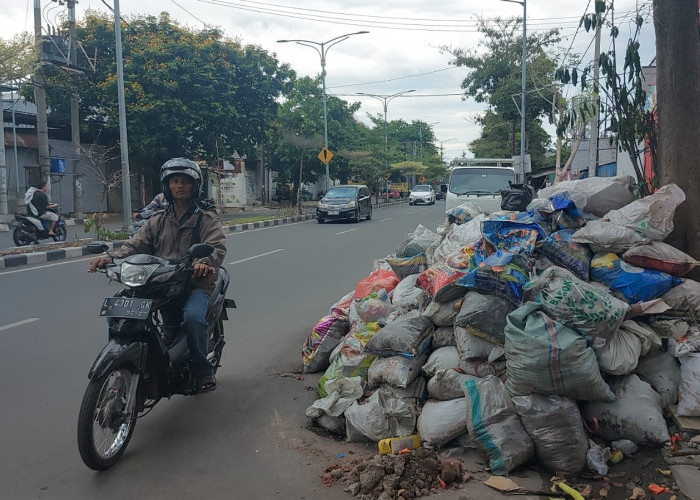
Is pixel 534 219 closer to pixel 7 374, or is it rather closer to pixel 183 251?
pixel 183 251

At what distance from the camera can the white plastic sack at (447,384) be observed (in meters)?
3.70

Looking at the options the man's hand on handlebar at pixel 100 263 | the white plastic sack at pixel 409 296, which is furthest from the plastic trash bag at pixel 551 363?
the man's hand on handlebar at pixel 100 263

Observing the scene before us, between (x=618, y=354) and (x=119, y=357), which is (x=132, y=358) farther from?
(x=618, y=354)

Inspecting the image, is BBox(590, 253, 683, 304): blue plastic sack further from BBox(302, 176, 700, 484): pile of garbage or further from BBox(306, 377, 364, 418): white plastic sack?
BBox(306, 377, 364, 418): white plastic sack

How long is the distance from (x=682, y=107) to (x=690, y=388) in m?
2.15


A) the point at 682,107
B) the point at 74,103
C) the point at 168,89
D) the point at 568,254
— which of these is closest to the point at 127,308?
the point at 568,254

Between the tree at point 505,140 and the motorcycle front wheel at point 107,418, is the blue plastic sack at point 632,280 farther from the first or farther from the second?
the tree at point 505,140

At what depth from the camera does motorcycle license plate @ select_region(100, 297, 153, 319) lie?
3318 mm

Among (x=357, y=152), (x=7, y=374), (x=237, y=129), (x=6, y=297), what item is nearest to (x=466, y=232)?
(x=7, y=374)

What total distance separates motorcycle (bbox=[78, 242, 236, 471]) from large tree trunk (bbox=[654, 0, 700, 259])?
336cm

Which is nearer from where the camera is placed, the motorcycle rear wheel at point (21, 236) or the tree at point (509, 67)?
the motorcycle rear wheel at point (21, 236)

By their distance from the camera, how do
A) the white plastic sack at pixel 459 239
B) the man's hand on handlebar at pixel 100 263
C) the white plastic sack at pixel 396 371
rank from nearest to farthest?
the man's hand on handlebar at pixel 100 263, the white plastic sack at pixel 396 371, the white plastic sack at pixel 459 239

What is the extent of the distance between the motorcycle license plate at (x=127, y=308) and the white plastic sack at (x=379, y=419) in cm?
133

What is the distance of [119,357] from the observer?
3.25 metres
